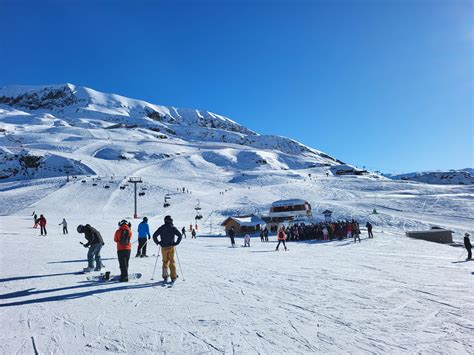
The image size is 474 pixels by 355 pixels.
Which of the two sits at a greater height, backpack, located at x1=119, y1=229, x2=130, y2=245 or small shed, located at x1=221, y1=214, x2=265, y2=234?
backpack, located at x1=119, y1=229, x2=130, y2=245

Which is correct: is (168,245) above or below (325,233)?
above

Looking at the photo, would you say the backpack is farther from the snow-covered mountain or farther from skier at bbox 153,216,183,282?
the snow-covered mountain

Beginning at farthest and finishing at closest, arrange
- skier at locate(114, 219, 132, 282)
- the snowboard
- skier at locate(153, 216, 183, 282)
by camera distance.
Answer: the snowboard, skier at locate(114, 219, 132, 282), skier at locate(153, 216, 183, 282)

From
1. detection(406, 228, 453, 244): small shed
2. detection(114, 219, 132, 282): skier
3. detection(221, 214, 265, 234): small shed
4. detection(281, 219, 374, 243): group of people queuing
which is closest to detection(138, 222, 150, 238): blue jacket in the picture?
detection(114, 219, 132, 282): skier

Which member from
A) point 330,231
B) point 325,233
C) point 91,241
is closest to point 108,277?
point 91,241

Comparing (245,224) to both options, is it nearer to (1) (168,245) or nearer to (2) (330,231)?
(2) (330,231)

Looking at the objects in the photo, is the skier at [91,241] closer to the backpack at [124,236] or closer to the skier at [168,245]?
the backpack at [124,236]

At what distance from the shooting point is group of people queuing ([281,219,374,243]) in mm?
23156

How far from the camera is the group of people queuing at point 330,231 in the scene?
2316 centimetres

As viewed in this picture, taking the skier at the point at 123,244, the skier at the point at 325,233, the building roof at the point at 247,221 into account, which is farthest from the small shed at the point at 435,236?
the skier at the point at 123,244

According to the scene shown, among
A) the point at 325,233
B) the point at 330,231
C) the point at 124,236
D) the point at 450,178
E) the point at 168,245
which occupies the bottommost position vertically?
the point at 325,233

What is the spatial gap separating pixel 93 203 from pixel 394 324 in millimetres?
60032

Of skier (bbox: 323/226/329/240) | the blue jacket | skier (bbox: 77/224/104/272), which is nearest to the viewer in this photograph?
skier (bbox: 77/224/104/272)

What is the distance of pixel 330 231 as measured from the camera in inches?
928
